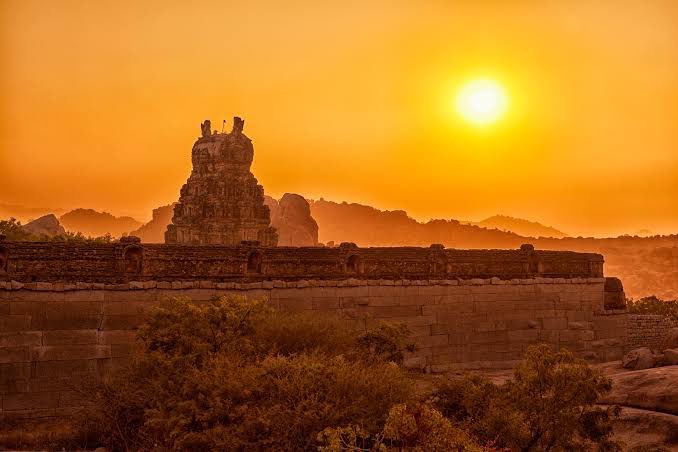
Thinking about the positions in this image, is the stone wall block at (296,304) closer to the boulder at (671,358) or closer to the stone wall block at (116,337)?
the stone wall block at (116,337)

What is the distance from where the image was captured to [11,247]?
733 inches

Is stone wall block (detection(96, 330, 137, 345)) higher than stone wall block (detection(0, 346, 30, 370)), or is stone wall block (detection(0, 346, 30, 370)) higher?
stone wall block (detection(96, 330, 137, 345))

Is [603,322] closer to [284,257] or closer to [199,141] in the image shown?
[284,257]

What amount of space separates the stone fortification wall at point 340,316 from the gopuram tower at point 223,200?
3165cm

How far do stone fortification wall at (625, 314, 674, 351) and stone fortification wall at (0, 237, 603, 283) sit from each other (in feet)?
15.2

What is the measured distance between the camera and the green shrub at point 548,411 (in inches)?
521

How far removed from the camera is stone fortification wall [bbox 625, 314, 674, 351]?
3066 cm

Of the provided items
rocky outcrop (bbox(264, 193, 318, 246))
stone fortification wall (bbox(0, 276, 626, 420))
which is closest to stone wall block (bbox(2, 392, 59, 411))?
stone fortification wall (bbox(0, 276, 626, 420))

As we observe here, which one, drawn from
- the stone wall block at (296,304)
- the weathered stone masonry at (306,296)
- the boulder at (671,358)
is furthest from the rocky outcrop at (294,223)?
the stone wall block at (296,304)

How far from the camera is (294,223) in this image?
4289 inches

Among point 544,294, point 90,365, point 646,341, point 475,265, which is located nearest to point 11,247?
point 90,365

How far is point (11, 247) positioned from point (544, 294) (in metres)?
18.0

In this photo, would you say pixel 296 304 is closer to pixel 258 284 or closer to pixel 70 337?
pixel 258 284

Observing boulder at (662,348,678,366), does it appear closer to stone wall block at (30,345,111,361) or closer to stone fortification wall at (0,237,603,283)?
stone fortification wall at (0,237,603,283)
